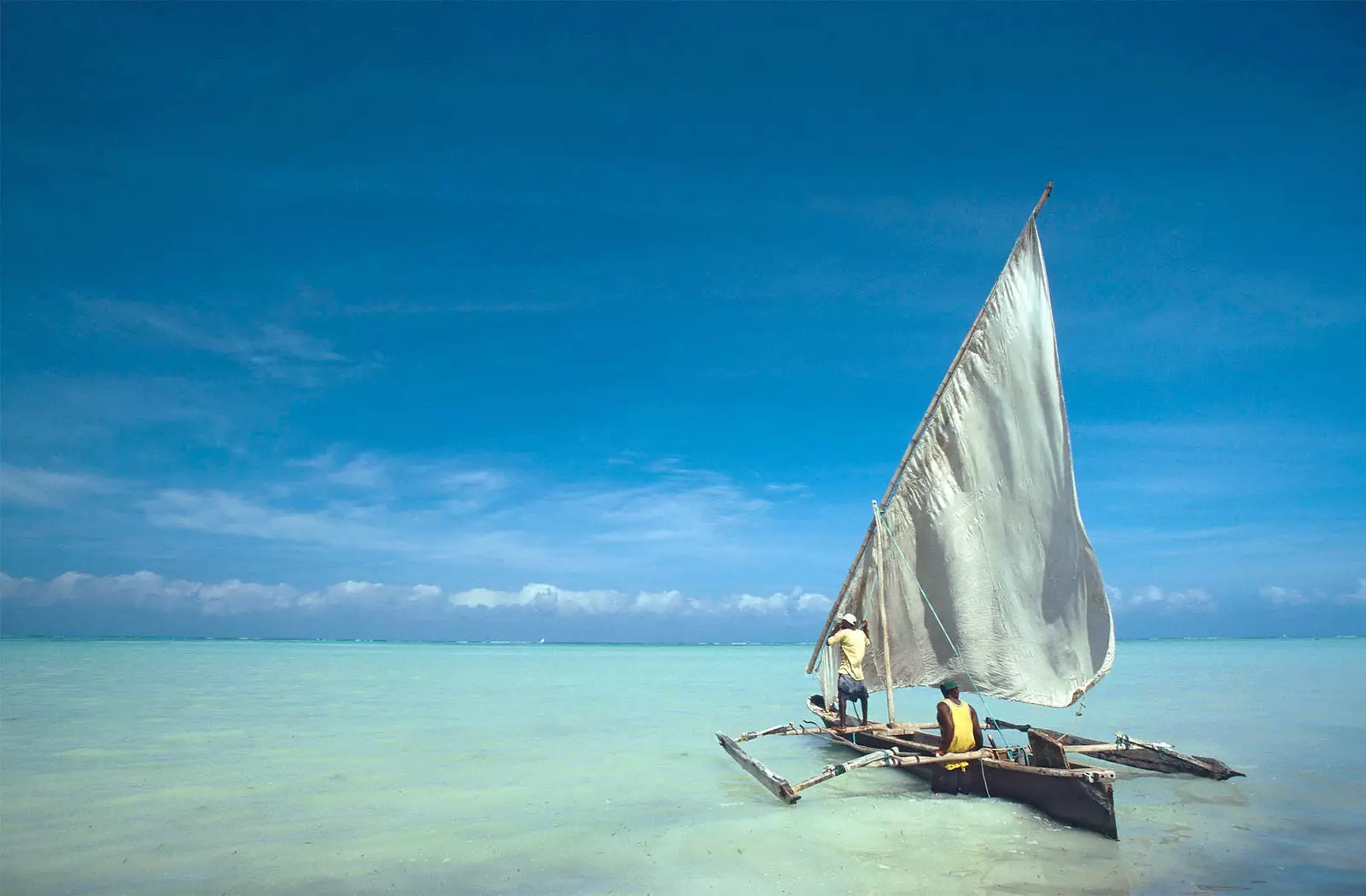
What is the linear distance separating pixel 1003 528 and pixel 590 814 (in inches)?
292

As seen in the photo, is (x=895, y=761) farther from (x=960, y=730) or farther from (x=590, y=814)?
(x=590, y=814)

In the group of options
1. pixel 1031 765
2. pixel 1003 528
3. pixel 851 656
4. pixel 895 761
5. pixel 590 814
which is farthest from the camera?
pixel 851 656

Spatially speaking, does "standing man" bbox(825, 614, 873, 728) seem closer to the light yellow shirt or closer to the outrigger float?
the light yellow shirt

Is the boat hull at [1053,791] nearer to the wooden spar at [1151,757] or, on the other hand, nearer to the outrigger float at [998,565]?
the outrigger float at [998,565]

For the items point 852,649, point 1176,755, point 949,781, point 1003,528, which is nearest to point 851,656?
point 852,649

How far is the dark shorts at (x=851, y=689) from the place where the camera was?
13914 millimetres

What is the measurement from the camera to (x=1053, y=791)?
9.59 metres

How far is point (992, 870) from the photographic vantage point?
26.4 ft

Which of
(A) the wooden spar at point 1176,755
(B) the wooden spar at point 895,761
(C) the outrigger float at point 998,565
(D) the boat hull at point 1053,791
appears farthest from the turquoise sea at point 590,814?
(C) the outrigger float at point 998,565

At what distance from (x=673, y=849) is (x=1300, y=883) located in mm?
6500

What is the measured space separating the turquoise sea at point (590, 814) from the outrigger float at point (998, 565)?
0.64 meters

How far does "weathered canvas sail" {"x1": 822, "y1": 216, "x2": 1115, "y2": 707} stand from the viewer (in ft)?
36.7

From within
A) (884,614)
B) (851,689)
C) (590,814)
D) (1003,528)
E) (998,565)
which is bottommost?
(590,814)

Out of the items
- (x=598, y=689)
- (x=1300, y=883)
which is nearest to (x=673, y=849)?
(x=1300, y=883)
